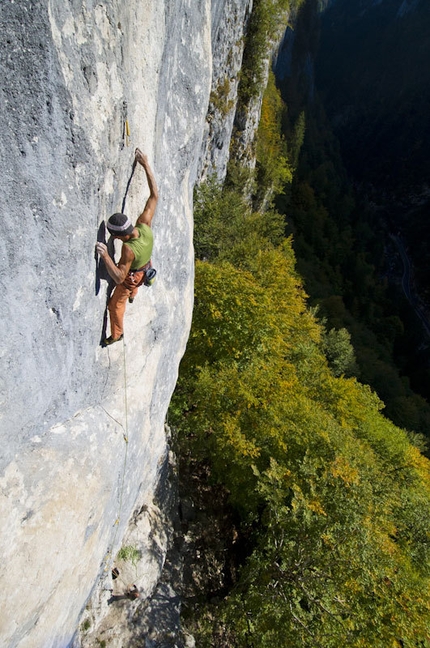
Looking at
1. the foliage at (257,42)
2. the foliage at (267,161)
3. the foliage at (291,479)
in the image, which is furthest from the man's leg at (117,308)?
the foliage at (267,161)

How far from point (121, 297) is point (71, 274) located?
125 cm

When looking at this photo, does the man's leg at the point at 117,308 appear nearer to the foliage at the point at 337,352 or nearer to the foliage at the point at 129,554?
the foliage at the point at 129,554

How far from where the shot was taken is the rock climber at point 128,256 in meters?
5.07

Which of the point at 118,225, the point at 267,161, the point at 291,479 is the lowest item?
the point at 291,479

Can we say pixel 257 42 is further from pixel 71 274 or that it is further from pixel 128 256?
pixel 71 274

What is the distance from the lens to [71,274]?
4574mm

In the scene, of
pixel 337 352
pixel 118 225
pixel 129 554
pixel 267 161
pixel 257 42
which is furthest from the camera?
pixel 267 161

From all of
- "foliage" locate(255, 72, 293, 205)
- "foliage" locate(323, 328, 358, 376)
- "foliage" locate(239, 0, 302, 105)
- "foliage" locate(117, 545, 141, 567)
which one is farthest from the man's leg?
"foliage" locate(255, 72, 293, 205)

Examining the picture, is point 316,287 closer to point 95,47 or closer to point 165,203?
point 165,203

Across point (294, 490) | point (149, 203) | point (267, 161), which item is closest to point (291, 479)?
point (294, 490)

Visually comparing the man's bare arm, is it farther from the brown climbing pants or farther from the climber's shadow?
the brown climbing pants

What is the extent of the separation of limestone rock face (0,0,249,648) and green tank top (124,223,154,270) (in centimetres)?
48

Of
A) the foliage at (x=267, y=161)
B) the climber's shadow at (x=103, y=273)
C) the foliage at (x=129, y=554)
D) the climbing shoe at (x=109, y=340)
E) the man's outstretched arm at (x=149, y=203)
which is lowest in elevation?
the foliage at (x=129, y=554)

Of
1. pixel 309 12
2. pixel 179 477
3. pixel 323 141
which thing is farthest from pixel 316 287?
pixel 309 12
